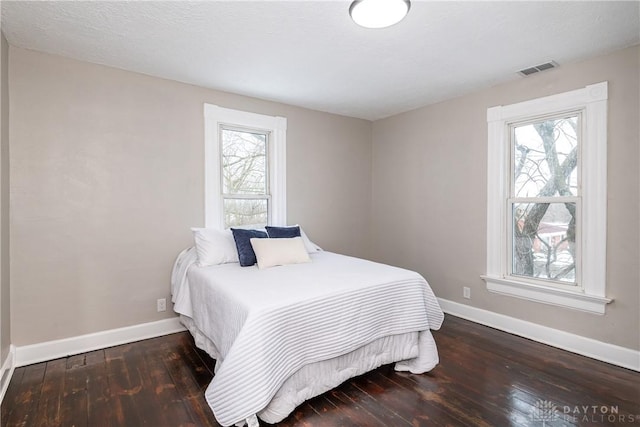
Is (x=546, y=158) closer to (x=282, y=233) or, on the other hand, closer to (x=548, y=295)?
(x=548, y=295)

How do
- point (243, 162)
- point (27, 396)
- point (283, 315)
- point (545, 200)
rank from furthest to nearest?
point (243, 162) < point (545, 200) < point (27, 396) < point (283, 315)

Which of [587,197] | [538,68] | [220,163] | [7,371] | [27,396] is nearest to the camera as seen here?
[27,396]

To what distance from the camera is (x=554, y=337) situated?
9.43ft

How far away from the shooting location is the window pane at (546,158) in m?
2.86

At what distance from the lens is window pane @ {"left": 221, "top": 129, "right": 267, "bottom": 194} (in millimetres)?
3547

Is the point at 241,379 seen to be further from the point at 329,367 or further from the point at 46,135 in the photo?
the point at 46,135

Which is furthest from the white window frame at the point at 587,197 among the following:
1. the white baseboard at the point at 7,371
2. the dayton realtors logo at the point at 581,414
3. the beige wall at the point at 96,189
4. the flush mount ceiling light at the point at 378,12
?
the white baseboard at the point at 7,371

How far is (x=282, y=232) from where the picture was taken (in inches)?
130

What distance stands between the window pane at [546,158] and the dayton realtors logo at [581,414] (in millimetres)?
1693

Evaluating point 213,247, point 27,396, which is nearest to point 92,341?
point 27,396

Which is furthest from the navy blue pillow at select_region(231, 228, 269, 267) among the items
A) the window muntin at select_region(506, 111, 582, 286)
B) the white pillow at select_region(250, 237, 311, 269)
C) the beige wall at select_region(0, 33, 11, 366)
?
the window muntin at select_region(506, 111, 582, 286)

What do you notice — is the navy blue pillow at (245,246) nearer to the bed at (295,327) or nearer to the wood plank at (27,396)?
the bed at (295,327)

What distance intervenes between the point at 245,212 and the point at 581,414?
126 inches

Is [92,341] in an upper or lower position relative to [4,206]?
lower
